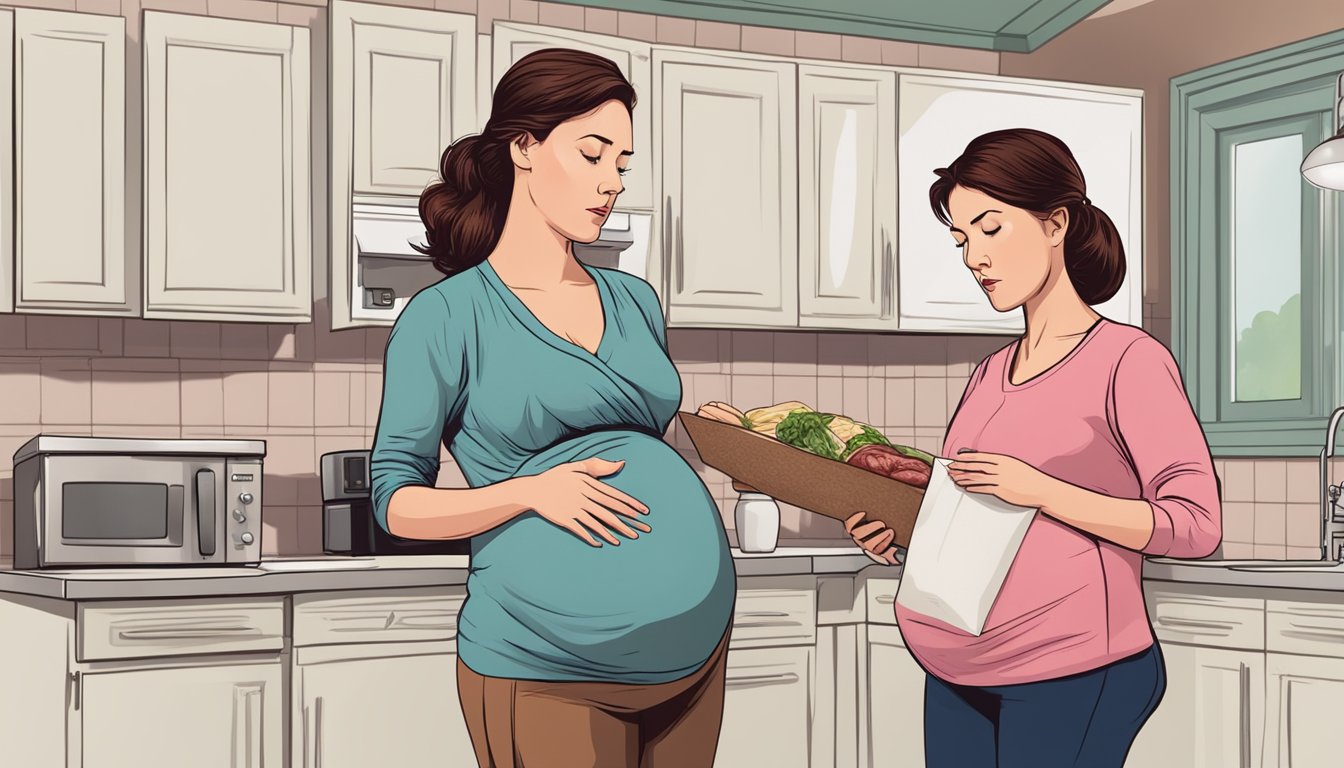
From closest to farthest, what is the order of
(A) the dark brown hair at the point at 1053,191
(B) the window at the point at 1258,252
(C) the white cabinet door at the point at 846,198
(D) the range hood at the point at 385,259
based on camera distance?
1. (A) the dark brown hair at the point at 1053,191
2. (D) the range hood at the point at 385,259
3. (B) the window at the point at 1258,252
4. (C) the white cabinet door at the point at 846,198

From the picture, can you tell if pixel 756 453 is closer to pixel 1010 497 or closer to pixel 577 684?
pixel 1010 497

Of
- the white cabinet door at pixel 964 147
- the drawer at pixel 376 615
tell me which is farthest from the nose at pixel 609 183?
the white cabinet door at pixel 964 147

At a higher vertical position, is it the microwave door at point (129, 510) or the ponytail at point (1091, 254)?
the ponytail at point (1091, 254)

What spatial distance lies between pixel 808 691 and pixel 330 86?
6.08 ft

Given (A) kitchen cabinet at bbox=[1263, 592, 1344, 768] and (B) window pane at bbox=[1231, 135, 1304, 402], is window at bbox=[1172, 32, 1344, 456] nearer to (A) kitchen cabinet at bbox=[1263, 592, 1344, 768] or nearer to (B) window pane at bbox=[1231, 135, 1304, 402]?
(B) window pane at bbox=[1231, 135, 1304, 402]

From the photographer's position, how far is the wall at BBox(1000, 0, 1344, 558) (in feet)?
11.0

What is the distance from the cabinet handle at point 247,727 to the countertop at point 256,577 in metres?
0.21

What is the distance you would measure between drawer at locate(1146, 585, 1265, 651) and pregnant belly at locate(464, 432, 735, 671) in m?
1.78

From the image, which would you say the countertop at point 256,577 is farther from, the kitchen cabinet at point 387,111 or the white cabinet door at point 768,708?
the kitchen cabinet at point 387,111

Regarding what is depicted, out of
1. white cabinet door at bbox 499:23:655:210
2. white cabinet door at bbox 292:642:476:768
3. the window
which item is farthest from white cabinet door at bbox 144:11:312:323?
the window

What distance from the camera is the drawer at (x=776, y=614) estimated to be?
3092mm

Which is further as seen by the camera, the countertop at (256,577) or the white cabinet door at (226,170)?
the white cabinet door at (226,170)

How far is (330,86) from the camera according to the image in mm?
3086

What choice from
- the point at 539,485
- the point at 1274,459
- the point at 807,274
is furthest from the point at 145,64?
the point at 1274,459
